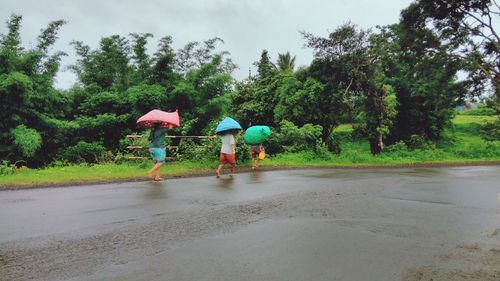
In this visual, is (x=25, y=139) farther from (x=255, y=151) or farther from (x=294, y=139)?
(x=294, y=139)

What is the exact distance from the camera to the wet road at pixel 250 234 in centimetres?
477

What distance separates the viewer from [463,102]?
29.0 meters

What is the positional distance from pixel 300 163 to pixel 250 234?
14.1 meters

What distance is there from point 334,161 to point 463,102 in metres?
12.5

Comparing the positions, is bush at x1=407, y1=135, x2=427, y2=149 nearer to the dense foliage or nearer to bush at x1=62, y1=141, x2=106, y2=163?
the dense foliage

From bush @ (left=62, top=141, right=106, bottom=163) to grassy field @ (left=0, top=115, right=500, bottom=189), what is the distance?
5903 mm

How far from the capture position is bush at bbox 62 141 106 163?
22422 mm

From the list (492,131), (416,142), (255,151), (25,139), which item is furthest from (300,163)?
(492,131)

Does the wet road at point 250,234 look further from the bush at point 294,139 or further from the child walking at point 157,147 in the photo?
the bush at point 294,139

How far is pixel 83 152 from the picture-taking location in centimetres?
2289

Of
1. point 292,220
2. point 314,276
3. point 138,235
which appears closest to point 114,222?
point 138,235

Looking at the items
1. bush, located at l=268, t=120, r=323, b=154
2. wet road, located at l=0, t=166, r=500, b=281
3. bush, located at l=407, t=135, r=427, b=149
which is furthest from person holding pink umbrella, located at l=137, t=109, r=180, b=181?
bush, located at l=407, t=135, r=427, b=149

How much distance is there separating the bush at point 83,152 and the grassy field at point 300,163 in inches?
232

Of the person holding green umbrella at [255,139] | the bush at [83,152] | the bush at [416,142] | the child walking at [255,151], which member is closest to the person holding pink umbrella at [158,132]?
the person holding green umbrella at [255,139]
